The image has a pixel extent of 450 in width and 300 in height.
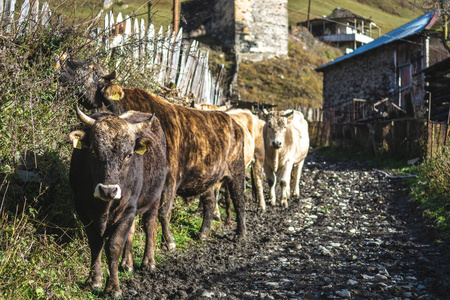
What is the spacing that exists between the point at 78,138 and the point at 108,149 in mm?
301

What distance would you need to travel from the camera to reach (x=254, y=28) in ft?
132

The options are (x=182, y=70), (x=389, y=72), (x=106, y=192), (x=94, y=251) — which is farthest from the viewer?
(x=389, y=72)

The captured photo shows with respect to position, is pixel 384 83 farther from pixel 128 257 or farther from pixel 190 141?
pixel 128 257

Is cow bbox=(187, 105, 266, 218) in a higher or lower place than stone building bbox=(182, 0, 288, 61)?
lower

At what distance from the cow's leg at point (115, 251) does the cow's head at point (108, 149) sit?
0.30 metres

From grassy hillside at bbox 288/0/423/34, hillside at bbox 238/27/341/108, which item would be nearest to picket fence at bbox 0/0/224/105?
hillside at bbox 238/27/341/108

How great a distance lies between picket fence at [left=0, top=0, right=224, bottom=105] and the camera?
4.95 m

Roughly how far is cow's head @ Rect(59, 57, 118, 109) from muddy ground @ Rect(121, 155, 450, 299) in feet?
7.18

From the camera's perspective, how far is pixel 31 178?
4.54 metres

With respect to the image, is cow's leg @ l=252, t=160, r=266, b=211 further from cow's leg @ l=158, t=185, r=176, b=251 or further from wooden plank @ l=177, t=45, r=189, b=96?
cow's leg @ l=158, t=185, r=176, b=251

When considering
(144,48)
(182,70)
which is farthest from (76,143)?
(182,70)

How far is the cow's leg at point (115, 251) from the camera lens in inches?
155

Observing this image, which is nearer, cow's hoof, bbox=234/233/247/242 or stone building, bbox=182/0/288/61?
cow's hoof, bbox=234/233/247/242

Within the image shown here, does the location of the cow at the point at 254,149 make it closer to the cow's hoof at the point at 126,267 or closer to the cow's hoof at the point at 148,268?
the cow's hoof at the point at 148,268
